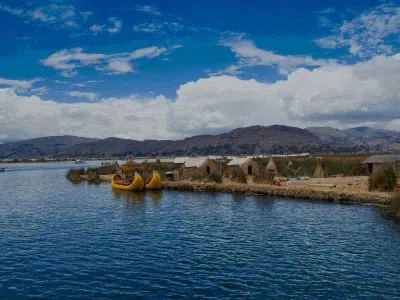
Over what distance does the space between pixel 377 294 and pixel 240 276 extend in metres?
4.79

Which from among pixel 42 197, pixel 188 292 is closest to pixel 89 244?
pixel 188 292

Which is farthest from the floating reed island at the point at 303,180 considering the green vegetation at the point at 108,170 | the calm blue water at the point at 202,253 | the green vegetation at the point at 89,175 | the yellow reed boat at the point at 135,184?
the green vegetation at the point at 108,170

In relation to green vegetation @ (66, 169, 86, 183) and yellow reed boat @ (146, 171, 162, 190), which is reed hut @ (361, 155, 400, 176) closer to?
yellow reed boat @ (146, 171, 162, 190)

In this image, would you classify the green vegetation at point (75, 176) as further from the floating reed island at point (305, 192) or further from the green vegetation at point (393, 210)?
the green vegetation at point (393, 210)

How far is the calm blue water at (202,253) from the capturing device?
45.5 feet

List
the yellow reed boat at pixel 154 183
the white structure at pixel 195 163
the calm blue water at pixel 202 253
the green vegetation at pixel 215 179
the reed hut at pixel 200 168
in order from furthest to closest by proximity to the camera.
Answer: the white structure at pixel 195 163
the reed hut at pixel 200 168
the green vegetation at pixel 215 179
the yellow reed boat at pixel 154 183
the calm blue water at pixel 202 253

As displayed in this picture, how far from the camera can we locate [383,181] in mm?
35094

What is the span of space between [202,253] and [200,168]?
3971 centimetres

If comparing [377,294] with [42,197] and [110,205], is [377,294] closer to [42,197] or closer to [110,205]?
[110,205]

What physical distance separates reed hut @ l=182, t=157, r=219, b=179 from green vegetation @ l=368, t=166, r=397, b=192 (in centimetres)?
2529

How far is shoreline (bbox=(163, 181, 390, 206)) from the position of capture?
3172cm

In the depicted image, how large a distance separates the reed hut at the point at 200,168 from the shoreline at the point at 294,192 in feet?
26.4

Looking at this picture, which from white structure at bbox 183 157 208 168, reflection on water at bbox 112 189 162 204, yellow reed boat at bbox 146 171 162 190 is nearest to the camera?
reflection on water at bbox 112 189 162 204

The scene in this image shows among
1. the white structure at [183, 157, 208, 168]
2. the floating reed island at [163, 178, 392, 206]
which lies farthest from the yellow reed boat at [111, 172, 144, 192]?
the white structure at [183, 157, 208, 168]
